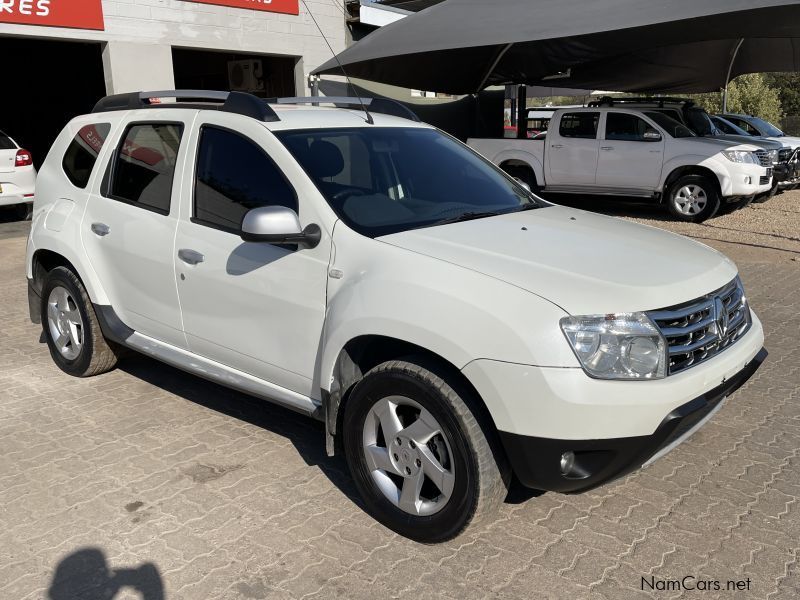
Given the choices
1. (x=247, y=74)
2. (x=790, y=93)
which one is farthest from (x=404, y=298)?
(x=790, y=93)

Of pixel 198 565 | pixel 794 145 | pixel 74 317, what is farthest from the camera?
pixel 794 145

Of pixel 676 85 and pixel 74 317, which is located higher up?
pixel 676 85

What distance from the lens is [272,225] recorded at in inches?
123

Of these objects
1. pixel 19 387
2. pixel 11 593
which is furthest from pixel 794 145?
pixel 11 593

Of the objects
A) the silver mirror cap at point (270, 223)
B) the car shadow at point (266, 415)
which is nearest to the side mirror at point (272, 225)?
the silver mirror cap at point (270, 223)

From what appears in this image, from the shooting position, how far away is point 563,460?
8.96ft

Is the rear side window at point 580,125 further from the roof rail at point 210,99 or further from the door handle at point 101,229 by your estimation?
the door handle at point 101,229

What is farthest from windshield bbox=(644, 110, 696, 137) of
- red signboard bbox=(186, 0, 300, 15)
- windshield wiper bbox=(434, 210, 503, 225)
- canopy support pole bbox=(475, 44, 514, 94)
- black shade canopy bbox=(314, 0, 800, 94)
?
windshield wiper bbox=(434, 210, 503, 225)

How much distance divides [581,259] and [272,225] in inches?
51.3

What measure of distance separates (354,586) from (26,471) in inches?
78.5

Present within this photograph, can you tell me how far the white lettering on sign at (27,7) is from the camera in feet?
35.2

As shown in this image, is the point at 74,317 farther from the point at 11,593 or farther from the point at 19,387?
the point at 11,593

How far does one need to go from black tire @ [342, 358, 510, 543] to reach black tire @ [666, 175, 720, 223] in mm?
10195

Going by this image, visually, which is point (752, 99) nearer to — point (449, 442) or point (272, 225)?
point (272, 225)
